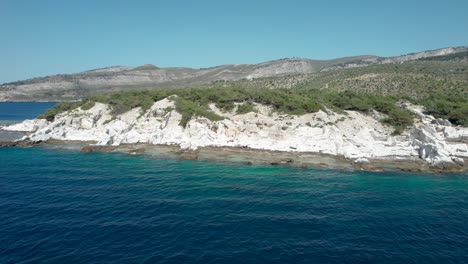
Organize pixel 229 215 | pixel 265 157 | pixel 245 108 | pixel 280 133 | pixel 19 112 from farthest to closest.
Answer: pixel 19 112
pixel 245 108
pixel 280 133
pixel 265 157
pixel 229 215

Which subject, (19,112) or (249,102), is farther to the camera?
(19,112)

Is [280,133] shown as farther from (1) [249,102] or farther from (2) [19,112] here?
(2) [19,112]

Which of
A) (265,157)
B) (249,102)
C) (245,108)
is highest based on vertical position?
(249,102)

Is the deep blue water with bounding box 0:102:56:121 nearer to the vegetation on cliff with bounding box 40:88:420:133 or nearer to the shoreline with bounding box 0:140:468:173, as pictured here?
the vegetation on cliff with bounding box 40:88:420:133

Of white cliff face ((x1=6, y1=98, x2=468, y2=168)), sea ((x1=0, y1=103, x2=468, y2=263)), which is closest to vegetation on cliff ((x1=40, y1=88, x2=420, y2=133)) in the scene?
white cliff face ((x1=6, y1=98, x2=468, y2=168))

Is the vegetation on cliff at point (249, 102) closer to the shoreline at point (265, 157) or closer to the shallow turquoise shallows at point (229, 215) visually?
the shoreline at point (265, 157)

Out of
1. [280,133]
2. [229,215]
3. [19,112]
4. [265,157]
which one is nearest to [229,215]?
[229,215]

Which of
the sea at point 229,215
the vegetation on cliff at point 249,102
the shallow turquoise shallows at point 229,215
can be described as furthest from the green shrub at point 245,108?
the shallow turquoise shallows at point 229,215
